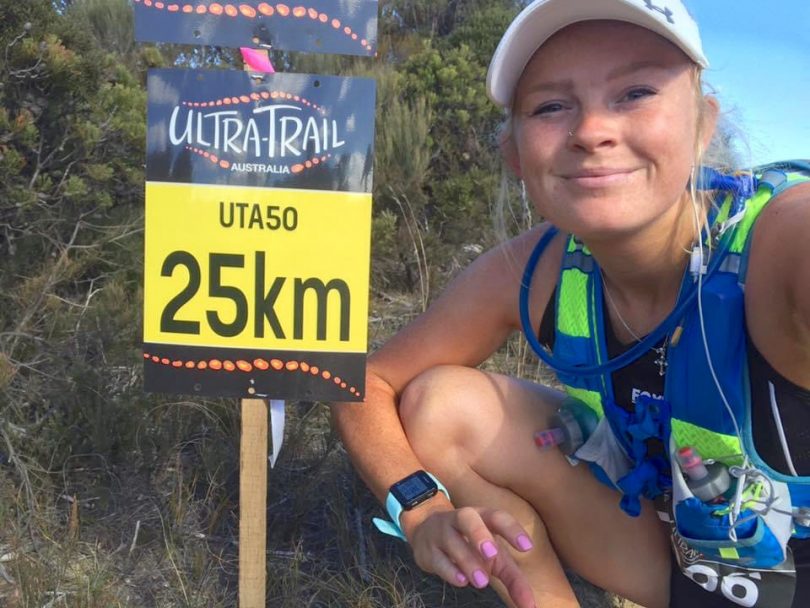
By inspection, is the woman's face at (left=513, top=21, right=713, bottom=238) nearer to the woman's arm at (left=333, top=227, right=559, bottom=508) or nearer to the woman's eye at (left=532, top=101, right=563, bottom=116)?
the woman's eye at (left=532, top=101, right=563, bottom=116)

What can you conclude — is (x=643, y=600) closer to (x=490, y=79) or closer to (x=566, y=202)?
(x=566, y=202)

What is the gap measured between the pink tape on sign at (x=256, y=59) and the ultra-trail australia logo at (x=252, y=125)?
0.04 metres

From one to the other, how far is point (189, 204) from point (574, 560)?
1185mm

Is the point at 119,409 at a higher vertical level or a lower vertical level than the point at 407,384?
lower

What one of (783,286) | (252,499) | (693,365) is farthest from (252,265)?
(783,286)

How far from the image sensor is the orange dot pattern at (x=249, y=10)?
1552mm

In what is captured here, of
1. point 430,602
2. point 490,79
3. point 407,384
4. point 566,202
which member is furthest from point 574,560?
point 490,79

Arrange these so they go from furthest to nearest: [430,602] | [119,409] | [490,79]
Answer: [119,409], [430,602], [490,79]

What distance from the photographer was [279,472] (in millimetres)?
2348

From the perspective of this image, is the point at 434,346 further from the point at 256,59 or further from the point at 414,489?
the point at 256,59

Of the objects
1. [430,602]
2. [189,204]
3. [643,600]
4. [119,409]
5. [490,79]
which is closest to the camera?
[490,79]

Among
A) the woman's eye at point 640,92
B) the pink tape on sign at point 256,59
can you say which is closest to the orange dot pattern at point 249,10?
the pink tape on sign at point 256,59

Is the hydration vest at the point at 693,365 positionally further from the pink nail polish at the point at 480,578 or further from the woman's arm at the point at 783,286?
the pink nail polish at the point at 480,578

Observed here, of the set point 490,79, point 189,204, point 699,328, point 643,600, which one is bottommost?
point 643,600
